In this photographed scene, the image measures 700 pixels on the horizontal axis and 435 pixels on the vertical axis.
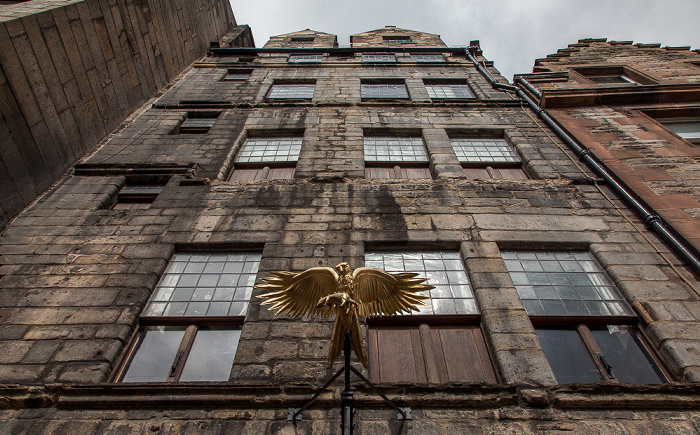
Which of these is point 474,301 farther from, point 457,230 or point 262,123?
point 262,123

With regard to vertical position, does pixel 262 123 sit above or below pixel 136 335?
above

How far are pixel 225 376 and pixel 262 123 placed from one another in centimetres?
689

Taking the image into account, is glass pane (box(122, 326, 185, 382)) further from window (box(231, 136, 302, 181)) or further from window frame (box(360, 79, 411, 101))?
window frame (box(360, 79, 411, 101))

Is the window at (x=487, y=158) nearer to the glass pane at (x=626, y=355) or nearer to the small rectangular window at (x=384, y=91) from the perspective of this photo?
the small rectangular window at (x=384, y=91)

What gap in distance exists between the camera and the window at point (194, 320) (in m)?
4.34

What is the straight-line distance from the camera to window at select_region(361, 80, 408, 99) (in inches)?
464

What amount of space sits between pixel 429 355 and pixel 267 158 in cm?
584

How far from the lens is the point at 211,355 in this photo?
4.50m

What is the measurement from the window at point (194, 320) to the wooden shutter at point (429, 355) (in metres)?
1.76

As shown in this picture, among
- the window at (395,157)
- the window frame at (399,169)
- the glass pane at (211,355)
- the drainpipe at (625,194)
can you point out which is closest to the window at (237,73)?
the window at (395,157)

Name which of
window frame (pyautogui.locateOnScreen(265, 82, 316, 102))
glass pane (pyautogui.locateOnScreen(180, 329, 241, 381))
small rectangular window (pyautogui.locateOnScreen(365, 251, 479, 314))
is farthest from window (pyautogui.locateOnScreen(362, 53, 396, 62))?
glass pane (pyautogui.locateOnScreen(180, 329, 241, 381))

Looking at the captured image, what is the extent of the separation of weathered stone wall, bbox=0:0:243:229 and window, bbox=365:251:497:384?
21.1 ft

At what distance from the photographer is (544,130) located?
9.21m

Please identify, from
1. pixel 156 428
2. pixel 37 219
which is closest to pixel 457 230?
pixel 156 428
